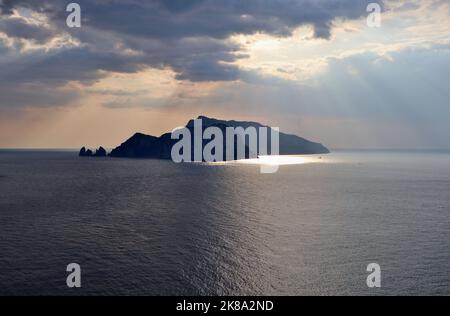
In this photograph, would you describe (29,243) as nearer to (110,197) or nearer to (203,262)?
(203,262)

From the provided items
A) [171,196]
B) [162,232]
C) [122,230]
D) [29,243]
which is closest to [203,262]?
[162,232]

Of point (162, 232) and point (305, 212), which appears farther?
point (305, 212)

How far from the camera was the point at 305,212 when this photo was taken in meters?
79.9

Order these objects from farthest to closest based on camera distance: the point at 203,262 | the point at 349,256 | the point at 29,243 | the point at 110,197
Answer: the point at 110,197, the point at 29,243, the point at 349,256, the point at 203,262

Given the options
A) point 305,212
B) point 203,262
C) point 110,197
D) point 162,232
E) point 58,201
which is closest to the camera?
point 203,262

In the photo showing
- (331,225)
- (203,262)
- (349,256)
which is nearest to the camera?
(203,262)

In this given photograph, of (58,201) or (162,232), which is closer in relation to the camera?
(162,232)

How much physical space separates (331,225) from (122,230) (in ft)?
134

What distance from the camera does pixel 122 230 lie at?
6025 cm
